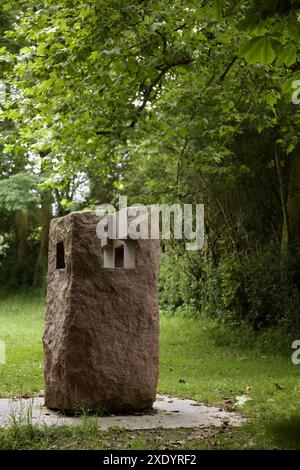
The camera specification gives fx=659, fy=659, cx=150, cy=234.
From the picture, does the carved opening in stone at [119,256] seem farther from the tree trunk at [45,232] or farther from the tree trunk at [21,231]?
the tree trunk at [21,231]

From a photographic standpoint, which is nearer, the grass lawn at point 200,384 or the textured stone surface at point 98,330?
the grass lawn at point 200,384

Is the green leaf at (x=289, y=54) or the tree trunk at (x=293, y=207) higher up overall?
the green leaf at (x=289, y=54)

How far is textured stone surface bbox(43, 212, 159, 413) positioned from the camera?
6.90 m

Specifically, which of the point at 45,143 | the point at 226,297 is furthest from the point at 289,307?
the point at 45,143

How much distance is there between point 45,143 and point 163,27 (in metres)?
3.53

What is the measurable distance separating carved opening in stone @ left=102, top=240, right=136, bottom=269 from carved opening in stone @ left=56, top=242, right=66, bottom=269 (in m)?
0.61

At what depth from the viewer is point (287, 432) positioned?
597cm

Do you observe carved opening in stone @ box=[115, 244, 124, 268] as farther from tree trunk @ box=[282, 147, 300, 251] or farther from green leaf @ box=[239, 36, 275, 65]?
tree trunk @ box=[282, 147, 300, 251]

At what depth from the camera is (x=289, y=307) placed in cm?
1316

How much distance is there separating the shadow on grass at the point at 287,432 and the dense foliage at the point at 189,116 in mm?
3007

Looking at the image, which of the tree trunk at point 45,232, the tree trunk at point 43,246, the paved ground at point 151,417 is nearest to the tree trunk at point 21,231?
the tree trunk at point 43,246

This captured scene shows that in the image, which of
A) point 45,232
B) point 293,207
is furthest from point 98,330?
point 45,232

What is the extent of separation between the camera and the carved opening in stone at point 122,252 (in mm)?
7087
